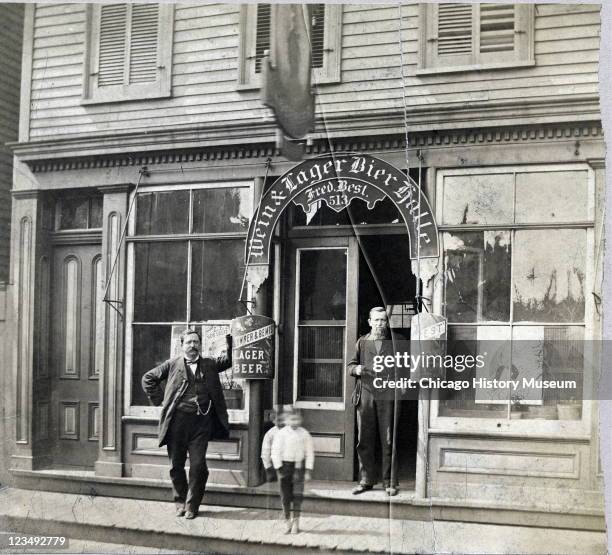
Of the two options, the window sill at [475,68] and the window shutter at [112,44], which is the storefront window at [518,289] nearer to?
the window sill at [475,68]

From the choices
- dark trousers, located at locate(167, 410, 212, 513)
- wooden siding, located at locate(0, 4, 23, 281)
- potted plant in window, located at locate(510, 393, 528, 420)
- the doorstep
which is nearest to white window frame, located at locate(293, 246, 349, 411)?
the doorstep

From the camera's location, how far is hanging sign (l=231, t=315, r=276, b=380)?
4207 mm

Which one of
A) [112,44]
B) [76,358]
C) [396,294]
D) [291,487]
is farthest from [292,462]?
[112,44]

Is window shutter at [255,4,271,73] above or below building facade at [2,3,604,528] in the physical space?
above

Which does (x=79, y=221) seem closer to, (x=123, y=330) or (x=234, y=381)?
(x=123, y=330)

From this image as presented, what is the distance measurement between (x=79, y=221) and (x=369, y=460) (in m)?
2.42

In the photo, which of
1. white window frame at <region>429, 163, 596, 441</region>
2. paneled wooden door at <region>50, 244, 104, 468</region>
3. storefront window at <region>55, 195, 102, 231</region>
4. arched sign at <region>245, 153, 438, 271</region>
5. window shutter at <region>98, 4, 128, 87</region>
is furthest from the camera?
storefront window at <region>55, 195, 102, 231</region>

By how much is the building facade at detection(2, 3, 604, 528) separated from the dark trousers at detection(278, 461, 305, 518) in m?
0.16

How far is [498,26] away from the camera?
3.95m

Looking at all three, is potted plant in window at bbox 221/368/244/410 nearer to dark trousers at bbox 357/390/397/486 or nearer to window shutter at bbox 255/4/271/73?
dark trousers at bbox 357/390/397/486

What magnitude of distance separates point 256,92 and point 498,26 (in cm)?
144

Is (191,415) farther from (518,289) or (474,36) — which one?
(474,36)

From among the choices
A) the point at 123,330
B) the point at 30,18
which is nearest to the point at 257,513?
the point at 123,330

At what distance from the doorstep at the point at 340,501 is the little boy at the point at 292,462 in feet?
0.19
